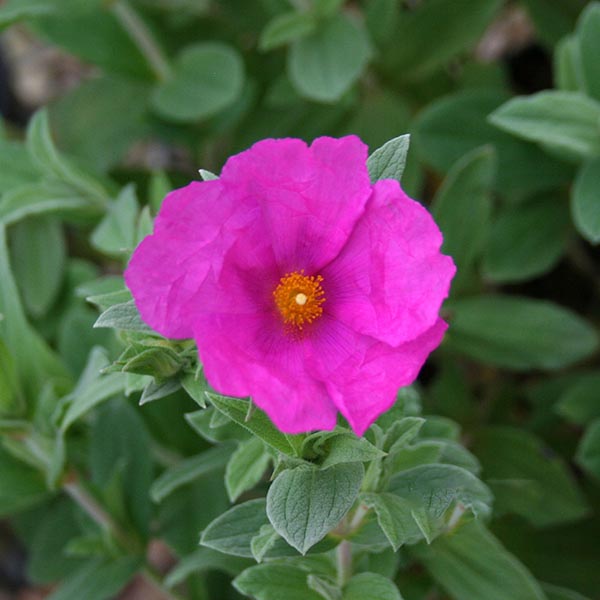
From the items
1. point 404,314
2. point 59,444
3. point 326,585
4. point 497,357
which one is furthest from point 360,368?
point 497,357

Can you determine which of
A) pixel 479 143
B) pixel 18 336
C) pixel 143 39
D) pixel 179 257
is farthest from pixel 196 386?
pixel 143 39

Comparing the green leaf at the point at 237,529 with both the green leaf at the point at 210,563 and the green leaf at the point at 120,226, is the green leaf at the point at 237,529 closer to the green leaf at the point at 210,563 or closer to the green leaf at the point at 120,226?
the green leaf at the point at 210,563

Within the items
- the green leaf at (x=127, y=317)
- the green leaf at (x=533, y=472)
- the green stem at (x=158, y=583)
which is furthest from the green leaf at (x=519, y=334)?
the green leaf at (x=127, y=317)

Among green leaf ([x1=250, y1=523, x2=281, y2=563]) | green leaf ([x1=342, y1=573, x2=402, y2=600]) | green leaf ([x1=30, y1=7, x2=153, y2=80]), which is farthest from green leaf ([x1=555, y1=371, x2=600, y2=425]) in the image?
green leaf ([x1=30, y1=7, x2=153, y2=80])

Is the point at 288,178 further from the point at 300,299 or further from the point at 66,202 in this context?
the point at 66,202

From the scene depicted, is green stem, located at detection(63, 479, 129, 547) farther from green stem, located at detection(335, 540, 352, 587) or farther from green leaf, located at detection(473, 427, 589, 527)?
green leaf, located at detection(473, 427, 589, 527)

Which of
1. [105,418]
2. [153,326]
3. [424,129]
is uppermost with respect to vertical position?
[153,326]
